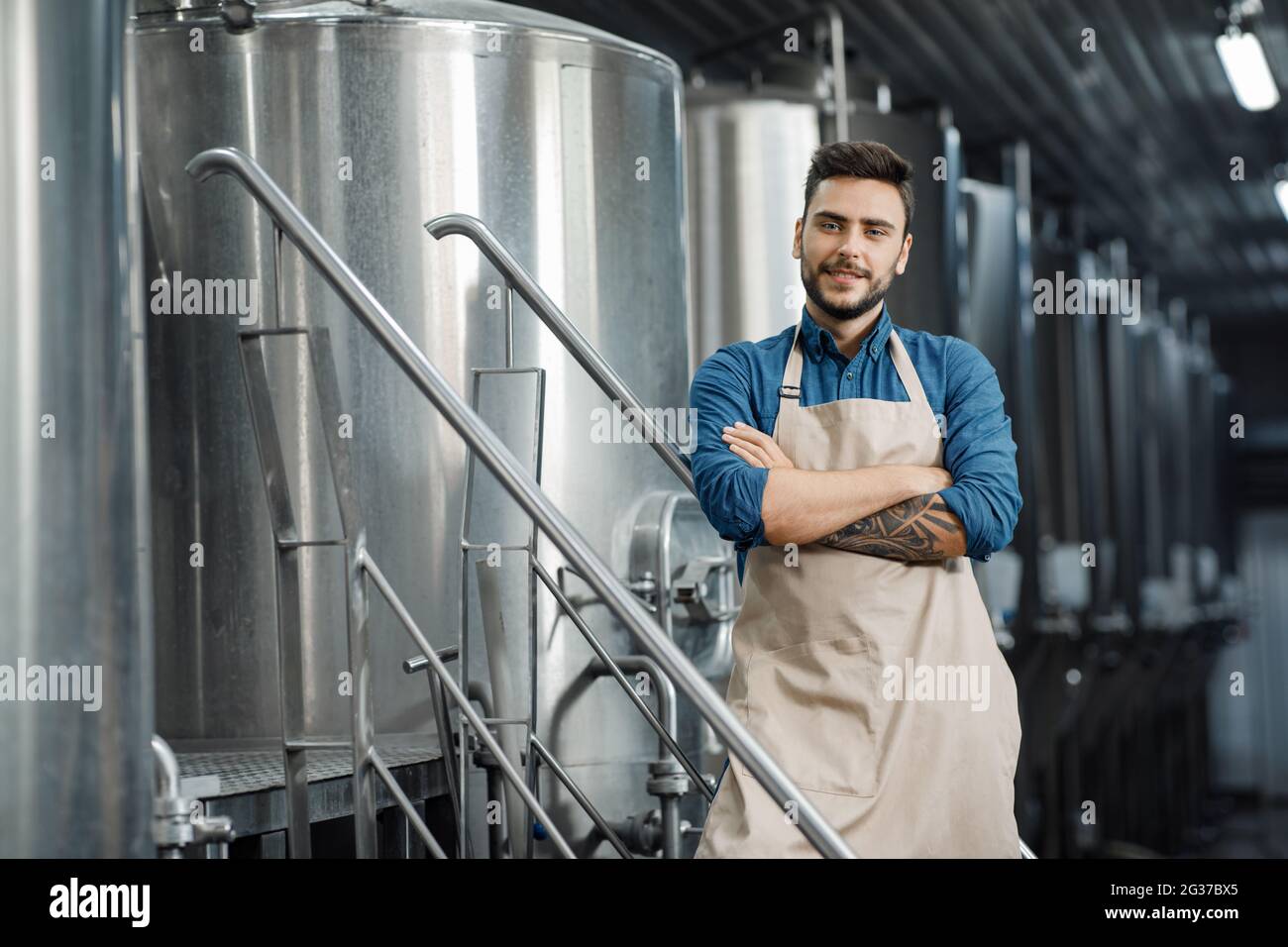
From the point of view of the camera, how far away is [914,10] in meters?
7.24

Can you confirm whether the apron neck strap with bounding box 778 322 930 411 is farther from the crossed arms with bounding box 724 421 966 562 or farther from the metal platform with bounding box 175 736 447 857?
the metal platform with bounding box 175 736 447 857

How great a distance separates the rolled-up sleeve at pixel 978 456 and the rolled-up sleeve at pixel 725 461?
1.09 feet

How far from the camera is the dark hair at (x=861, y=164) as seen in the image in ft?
9.05

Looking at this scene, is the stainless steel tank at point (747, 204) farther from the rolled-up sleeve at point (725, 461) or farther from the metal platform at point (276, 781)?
the rolled-up sleeve at point (725, 461)

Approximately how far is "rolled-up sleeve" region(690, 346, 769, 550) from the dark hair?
0.36 meters

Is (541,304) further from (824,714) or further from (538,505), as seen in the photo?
(824,714)

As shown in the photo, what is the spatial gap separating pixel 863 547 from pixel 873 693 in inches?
9.8

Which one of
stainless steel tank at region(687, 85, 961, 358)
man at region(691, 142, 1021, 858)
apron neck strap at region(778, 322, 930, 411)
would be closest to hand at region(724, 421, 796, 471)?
man at region(691, 142, 1021, 858)

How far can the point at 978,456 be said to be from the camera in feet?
8.87

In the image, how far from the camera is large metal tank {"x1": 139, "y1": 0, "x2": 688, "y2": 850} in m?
3.63

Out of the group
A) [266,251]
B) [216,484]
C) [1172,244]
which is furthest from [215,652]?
[1172,244]

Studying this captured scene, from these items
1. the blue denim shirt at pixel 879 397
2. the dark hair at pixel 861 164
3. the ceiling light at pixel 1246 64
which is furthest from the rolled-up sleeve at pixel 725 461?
the ceiling light at pixel 1246 64

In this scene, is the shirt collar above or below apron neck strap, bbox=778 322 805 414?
above
